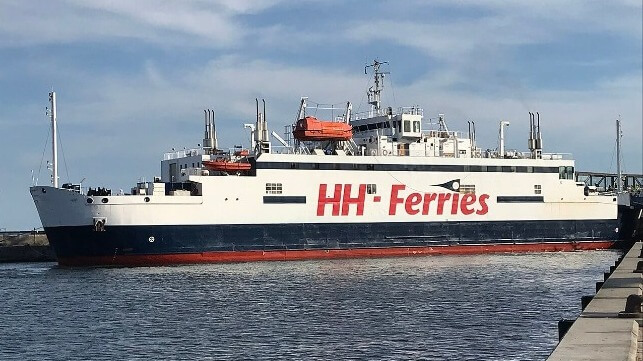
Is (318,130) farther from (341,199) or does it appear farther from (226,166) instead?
(226,166)

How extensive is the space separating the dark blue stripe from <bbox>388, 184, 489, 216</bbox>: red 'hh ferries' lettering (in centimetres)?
69

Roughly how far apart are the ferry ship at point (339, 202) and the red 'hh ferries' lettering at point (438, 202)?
0.06 m

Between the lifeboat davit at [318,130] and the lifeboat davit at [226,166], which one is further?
the lifeboat davit at [318,130]

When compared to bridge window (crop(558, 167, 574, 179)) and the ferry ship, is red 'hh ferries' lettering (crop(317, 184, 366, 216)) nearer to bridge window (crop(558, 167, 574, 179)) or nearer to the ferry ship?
the ferry ship

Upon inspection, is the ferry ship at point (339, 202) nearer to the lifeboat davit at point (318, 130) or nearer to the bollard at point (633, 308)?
the lifeboat davit at point (318, 130)

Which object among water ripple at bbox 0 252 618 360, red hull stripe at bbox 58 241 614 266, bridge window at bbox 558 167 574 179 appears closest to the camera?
water ripple at bbox 0 252 618 360

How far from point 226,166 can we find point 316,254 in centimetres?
626

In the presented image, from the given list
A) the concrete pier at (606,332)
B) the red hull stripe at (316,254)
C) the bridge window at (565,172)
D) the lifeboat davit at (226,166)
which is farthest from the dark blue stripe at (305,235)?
the concrete pier at (606,332)

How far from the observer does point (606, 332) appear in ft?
43.1

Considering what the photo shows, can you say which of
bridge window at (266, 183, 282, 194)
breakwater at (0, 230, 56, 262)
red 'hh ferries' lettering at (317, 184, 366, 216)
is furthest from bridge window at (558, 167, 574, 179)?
breakwater at (0, 230, 56, 262)

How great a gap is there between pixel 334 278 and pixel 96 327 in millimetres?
13281

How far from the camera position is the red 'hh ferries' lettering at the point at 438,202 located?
4697cm

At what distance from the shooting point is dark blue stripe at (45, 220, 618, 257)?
134 ft

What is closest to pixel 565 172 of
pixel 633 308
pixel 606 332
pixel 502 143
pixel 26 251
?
pixel 502 143
